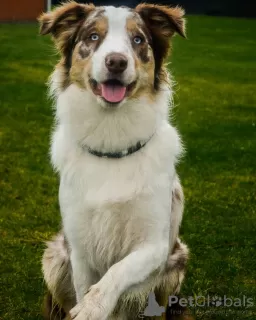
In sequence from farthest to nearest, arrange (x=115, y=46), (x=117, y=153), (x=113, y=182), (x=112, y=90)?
(x=117, y=153) < (x=113, y=182) < (x=112, y=90) < (x=115, y=46)

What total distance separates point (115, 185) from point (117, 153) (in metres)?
0.22

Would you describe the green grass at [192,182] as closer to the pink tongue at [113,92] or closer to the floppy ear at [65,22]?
the floppy ear at [65,22]

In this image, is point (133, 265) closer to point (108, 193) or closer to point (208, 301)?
point (108, 193)

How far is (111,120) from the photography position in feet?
14.9

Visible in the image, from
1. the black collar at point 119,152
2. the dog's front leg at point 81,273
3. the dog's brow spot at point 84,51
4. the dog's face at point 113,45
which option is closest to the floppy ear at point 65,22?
the dog's face at point 113,45

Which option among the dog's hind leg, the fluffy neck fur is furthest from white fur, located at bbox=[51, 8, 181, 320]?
the dog's hind leg

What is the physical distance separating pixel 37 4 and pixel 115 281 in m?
23.1

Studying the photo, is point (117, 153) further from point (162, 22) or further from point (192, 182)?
point (192, 182)

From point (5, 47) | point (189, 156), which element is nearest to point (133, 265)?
point (189, 156)

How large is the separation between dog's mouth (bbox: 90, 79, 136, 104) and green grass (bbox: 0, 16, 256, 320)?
31.5 inches

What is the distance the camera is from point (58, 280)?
15.8ft

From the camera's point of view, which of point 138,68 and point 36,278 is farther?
point 36,278

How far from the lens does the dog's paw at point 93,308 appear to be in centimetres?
400

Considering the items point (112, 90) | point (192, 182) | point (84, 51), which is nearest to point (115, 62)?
point (112, 90)
